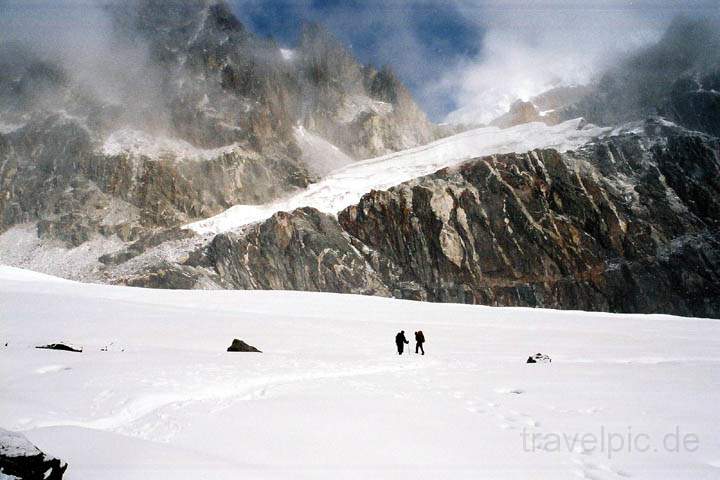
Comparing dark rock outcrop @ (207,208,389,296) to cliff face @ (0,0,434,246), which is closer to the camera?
dark rock outcrop @ (207,208,389,296)

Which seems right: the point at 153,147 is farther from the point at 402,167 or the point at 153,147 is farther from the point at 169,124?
the point at 402,167

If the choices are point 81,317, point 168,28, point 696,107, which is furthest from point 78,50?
point 696,107

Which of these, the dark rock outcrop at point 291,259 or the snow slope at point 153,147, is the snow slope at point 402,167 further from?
the snow slope at point 153,147

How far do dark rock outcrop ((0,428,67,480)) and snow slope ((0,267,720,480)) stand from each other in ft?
0.78

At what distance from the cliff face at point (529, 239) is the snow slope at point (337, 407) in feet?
195

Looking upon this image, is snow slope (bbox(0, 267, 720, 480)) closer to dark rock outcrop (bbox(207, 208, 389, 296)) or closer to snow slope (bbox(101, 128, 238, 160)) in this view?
dark rock outcrop (bbox(207, 208, 389, 296))

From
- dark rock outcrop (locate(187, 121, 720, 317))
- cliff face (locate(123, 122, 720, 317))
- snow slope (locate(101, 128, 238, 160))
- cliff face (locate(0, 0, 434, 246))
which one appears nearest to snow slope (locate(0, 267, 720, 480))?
cliff face (locate(123, 122, 720, 317))

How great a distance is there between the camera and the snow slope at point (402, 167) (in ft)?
308

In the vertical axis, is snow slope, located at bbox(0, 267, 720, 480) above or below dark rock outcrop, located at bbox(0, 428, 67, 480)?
below

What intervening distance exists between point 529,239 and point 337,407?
3136 inches

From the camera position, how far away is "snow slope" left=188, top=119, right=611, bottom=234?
93.8 metres

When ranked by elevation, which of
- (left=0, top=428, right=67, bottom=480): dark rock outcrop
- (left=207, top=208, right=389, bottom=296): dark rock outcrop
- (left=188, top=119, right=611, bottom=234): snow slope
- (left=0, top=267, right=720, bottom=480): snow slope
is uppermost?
(left=188, top=119, right=611, bottom=234): snow slope

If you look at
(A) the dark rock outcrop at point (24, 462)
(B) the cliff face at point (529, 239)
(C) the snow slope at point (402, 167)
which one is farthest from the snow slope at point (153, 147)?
(A) the dark rock outcrop at point (24, 462)

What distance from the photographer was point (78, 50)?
124m
